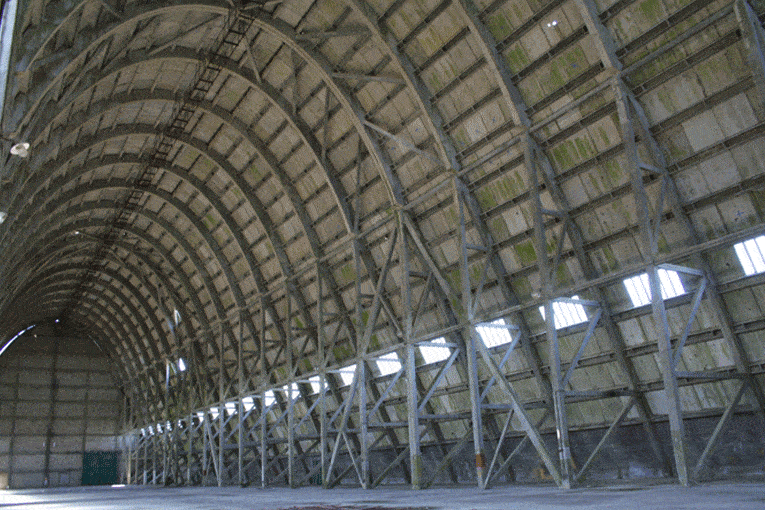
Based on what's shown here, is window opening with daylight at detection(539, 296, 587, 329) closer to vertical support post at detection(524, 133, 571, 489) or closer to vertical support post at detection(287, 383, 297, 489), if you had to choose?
vertical support post at detection(524, 133, 571, 489)

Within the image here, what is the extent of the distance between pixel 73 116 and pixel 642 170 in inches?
736

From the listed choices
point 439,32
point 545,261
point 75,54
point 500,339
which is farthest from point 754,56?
point 75,54

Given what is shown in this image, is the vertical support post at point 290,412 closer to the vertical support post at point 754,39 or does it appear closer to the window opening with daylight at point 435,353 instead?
the window opening with daylight at point 435,353

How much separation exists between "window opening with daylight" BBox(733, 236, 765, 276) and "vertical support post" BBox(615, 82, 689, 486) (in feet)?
7.23

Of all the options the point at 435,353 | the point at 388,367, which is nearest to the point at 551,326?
the point at 435,353

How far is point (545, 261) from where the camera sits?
16.9m

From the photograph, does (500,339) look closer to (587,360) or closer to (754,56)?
(587,360)

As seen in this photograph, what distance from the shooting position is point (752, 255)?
15.2 metres

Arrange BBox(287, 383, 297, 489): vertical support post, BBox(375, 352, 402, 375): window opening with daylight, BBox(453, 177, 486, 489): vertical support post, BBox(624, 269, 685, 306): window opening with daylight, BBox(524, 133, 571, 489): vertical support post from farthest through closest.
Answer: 1. BBox(287, 383, 297, 489): vertical support post
2. BBox(375, 352, 402, 375): window opening with daylight
3. BBox(453, 177, 486, 489): vertical support post
4. BBox(624, 269, 685, 306): window opening with daylight
5. BBox(524, 133, 571, 489): vertical support post

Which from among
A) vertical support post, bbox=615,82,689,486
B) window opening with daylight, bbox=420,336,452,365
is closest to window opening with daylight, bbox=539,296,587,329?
vertical support post, bbox=615,82,689,486

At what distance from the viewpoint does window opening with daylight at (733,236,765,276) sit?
49.3ft

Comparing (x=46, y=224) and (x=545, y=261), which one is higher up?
(x=46, y=224)

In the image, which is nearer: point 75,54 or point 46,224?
point 75,54

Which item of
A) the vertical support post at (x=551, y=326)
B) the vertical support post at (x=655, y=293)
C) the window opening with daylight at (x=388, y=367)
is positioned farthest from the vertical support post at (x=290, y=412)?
the vertical support post at (x=655, y=293)
